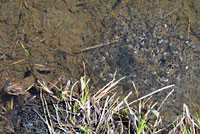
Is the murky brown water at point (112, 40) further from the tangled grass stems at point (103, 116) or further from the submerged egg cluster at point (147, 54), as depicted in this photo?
the tangled grass stems at point (103, 116)

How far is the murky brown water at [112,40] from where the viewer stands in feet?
12.2

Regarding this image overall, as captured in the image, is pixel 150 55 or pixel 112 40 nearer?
pixel 150 55

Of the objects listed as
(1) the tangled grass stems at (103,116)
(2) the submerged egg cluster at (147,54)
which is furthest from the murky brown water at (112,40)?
(1) the tangled grass stems at (103,116)

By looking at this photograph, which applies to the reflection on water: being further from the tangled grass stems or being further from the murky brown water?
the tangled grass stems

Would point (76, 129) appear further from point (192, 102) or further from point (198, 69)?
point (198, 69)

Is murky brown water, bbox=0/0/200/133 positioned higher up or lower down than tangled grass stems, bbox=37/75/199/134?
higher up

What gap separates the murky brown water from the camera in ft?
12.2

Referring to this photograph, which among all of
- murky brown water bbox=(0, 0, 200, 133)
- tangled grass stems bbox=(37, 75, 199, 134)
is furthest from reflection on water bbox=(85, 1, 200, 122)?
tangled grass stems bbox=(37, 75, 199, 134)

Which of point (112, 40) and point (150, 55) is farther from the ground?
point (112, 40)

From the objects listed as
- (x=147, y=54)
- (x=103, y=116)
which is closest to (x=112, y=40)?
(x=147, y=54)

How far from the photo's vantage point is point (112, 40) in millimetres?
3990

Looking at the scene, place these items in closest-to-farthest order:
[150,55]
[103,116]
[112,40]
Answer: [103,116] < [150,55] < [112,40]

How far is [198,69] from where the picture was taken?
147 inches

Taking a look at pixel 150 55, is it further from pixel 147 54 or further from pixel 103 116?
pixel 103 116
